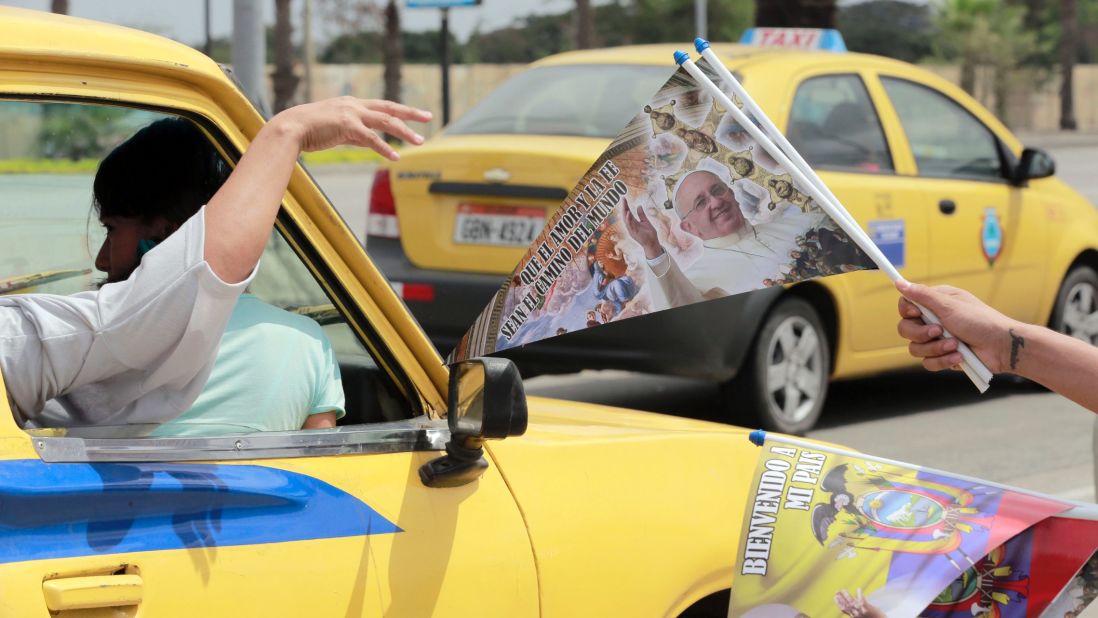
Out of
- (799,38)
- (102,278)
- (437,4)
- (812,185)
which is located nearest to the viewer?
(812,185)

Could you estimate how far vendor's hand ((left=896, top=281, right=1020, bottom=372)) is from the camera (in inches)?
89.0

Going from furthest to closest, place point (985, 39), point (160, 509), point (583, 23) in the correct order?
point (985, 39) → point (583, 23) → point (160, 509)

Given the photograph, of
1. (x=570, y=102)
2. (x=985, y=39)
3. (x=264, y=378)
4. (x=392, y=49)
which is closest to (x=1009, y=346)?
(x=264, y=378)

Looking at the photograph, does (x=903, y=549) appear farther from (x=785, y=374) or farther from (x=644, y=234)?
(x=785, y=374)

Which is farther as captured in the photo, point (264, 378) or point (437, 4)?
point (437, 4)

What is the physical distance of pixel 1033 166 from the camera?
795 cm

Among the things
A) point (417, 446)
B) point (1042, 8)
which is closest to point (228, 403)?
point (417, 446)

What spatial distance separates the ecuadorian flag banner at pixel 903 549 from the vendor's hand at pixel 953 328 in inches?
8.7

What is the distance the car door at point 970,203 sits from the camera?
757cm

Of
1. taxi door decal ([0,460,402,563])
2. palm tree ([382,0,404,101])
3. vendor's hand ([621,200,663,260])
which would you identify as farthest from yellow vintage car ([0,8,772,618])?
palm tree ([382,0,404,101])

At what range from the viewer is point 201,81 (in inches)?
85.4

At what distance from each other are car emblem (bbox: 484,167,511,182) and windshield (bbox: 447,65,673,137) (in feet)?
1.32

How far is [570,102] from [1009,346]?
16.9 feet

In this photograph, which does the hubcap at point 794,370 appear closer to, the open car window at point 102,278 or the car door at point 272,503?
the open car window at point 102,278
